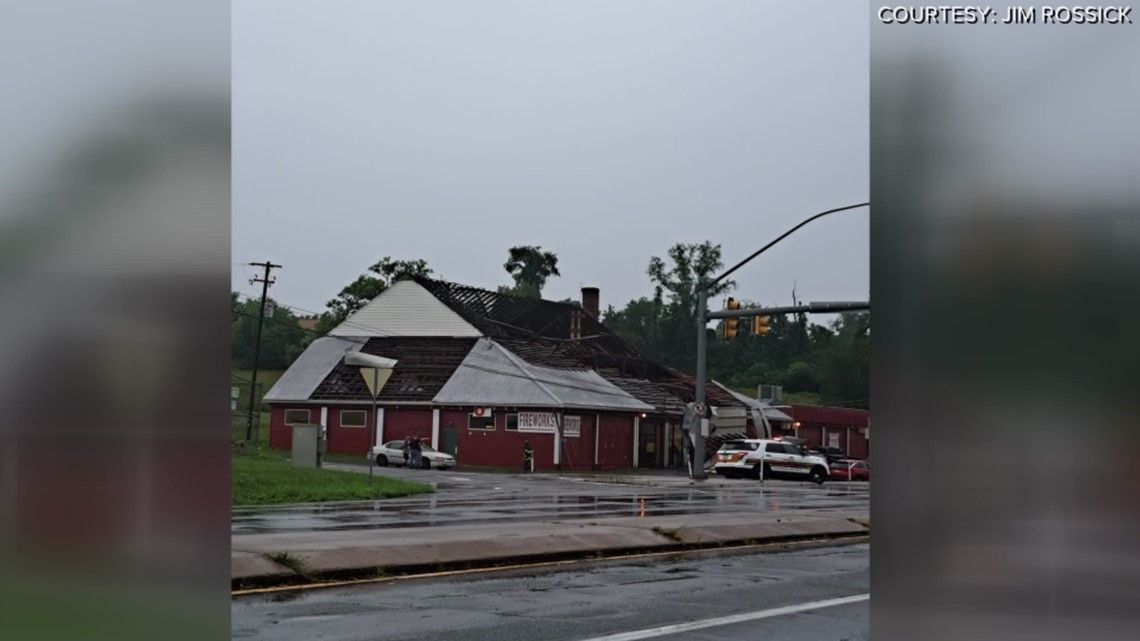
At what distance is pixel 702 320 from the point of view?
43.9 metres

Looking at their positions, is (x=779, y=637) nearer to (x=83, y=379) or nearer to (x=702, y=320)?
(x=83, y=379)

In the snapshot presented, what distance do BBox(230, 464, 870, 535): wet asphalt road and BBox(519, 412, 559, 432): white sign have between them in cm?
1079

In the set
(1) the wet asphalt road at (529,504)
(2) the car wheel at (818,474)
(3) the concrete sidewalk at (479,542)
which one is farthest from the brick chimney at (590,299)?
(3) the concrete sidewalk at (479,542)

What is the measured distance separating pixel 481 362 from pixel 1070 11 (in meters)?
58.0

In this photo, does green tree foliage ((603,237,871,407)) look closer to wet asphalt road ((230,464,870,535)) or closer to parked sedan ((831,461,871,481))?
parked sedan ((831,461,871,481))

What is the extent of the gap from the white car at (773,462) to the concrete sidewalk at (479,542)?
2764 centimetres

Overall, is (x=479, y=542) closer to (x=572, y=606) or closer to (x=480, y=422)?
(x=572, y=606)

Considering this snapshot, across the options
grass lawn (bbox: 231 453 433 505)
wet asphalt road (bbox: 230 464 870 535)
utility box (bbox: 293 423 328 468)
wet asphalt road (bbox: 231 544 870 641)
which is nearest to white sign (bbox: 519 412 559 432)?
wet asphalt road (bbox: 230 464 870 535)

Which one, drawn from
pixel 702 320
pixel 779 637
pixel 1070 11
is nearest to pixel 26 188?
pixel 1070 11

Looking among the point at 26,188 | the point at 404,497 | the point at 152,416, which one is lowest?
the point at 404,497

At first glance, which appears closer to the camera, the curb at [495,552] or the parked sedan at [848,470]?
the curb at [495,552]

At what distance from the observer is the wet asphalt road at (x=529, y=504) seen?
21578 mm

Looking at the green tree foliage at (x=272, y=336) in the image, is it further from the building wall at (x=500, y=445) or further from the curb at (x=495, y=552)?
the curb at (x=495, y=552)

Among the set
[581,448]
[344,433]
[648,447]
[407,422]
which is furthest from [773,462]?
[344,433]
